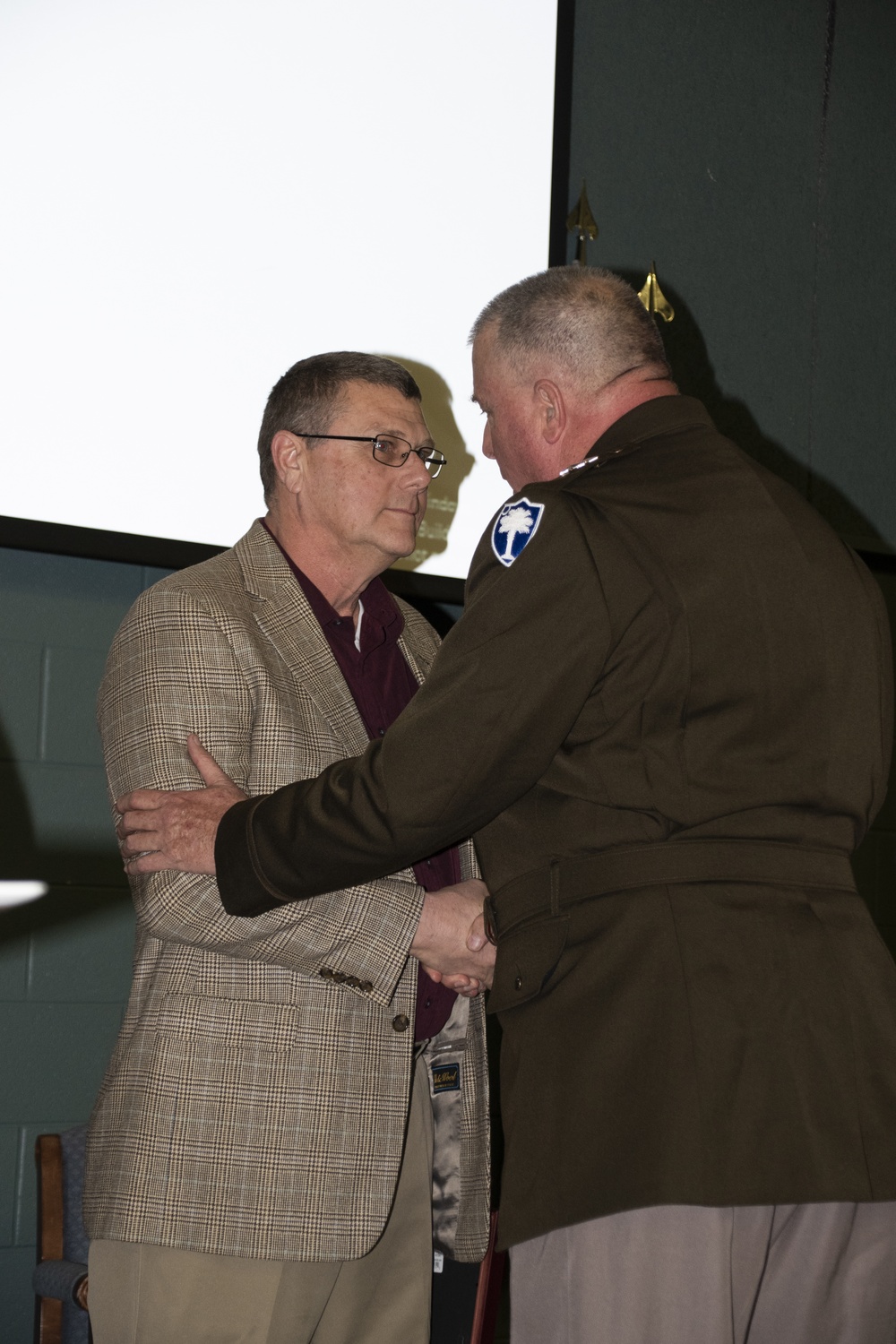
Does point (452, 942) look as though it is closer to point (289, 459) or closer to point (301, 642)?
point (301, 642)

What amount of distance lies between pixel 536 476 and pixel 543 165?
1833 mm

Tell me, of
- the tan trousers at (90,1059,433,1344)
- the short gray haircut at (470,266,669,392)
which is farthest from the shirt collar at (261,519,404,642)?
the tan trousers at (90,1059,433,1344)

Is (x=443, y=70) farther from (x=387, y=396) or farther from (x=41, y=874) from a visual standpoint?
(x=41, y=874)

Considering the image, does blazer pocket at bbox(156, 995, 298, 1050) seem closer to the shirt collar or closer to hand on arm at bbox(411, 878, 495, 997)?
hand on arm at bbox(411, 878, 495, 997)

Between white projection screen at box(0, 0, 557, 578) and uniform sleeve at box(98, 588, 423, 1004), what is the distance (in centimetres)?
93

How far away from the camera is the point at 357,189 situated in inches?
113

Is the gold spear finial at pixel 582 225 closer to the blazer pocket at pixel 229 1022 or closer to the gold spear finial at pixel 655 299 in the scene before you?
the gold spear finial at pixel 655 299

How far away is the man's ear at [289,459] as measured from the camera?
1.93 meters

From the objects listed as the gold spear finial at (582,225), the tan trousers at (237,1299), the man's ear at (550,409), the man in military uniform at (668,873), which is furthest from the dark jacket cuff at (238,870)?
the gold spear finial at (582,225)

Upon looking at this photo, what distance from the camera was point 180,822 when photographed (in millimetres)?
1490

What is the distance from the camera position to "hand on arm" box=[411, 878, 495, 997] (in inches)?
61.1

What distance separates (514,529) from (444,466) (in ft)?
5.47

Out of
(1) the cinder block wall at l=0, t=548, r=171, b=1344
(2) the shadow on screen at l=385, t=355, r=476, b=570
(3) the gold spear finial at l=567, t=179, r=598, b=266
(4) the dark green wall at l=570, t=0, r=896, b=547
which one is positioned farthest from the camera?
(4) the dark green wall at l=570, t=0, r=896, b=547

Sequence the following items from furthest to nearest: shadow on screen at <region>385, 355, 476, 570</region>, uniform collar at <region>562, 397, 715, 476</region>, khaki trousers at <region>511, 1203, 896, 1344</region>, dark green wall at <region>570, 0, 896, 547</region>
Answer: dark green wall at <region>570, 0, 896, 547</region>
shadow on screen at <region>385, 355, 476, 570</region>
uniform collar at <region>562, 397, 715, 476</region>
khaki trousers at <region>511, 1203, 896, 1344</region>
